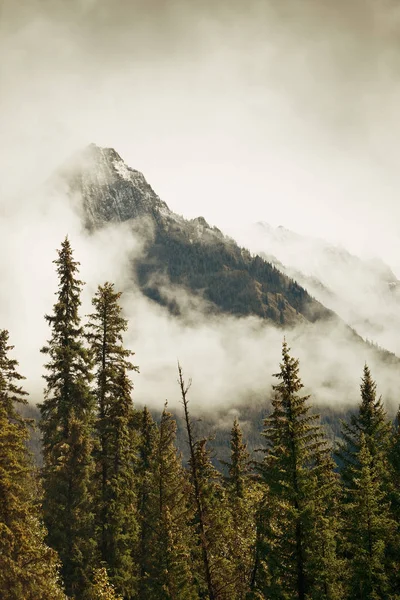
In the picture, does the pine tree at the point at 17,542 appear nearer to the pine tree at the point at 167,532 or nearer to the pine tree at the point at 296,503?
the pine tree at the point at 167,532

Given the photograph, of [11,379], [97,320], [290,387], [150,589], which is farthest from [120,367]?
[150,589]

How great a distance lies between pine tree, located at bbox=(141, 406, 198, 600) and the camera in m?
28.3

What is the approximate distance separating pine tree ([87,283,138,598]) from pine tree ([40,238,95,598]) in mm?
926

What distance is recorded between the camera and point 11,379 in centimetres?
2789

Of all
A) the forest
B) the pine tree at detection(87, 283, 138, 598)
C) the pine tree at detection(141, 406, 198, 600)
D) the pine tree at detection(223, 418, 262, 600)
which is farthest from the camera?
the pine tree at detection(223, 418, 262, 600)

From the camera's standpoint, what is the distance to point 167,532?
2844 centimetres

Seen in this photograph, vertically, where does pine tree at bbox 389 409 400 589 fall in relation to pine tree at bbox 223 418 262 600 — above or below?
above

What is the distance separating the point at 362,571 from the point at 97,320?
1997 centimetres

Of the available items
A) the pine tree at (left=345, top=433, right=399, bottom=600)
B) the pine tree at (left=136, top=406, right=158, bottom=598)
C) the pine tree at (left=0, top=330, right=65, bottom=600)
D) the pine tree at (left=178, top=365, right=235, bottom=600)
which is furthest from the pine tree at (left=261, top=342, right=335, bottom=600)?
the pine tree at (left=0, top=330, right=65, bottom=600)

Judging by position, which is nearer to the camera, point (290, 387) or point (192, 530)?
point (290, 387)

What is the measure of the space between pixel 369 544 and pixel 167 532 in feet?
36.4

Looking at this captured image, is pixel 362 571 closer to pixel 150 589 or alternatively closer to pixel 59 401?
pixel 150 589

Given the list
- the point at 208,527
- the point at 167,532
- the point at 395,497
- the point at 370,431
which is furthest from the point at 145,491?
the point at 395,497

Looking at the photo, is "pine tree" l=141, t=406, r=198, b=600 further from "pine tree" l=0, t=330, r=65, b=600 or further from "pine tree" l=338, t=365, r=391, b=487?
"pine tree" l=338, t=365, r=391, b=487
